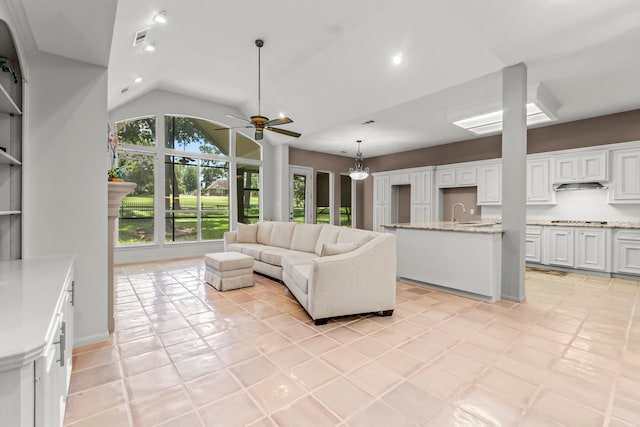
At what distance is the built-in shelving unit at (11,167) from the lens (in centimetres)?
212

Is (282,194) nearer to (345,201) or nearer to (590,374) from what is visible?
(345,201)

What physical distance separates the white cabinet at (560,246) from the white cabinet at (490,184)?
127 centimetres

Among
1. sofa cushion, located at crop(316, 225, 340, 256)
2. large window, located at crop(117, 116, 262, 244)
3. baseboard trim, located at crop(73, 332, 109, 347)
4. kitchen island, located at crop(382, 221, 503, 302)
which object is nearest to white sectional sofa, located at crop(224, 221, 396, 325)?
sofa cushion, located at crop(316, 225, 340, 256)

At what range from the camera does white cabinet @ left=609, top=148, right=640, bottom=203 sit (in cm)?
486

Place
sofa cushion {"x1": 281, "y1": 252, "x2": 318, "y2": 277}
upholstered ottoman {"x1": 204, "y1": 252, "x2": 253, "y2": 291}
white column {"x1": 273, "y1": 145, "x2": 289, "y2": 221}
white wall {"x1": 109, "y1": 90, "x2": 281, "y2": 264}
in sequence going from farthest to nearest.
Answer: white column {"x1": 273, "y1": 145, "x2": 289, "y2": 221}, white wall {"x1": 109, "y1": 90, "x2": 281, "y2": 264}, upholstered ottoman {"x1": 204, "y1": 252, "x2": 253, "y2": 291}, sofa cushion {"x1": 281, "y1": 252, "x2": 318, "y2": 277}

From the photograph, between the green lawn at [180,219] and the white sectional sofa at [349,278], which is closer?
the white sectional sofa at [349,278]

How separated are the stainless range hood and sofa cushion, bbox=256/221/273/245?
5.58m

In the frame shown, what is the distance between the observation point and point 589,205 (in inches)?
217

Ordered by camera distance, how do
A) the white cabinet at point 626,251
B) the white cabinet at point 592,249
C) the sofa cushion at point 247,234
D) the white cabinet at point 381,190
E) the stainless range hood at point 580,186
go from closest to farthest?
the white cabinet at point 626,251 → the white cabinet at point 592,249 → the stainless range hood at point 580,186 → the sofa cushion at point 247,234 → the white cabinet at point 381,190

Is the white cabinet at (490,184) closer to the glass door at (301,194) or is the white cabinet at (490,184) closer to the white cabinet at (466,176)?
the white cabinet at (466,176)

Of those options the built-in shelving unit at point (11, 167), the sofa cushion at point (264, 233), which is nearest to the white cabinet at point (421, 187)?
the sofa cushion at point (264, 233)

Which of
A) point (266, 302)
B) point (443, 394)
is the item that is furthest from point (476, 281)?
point (266, 302)

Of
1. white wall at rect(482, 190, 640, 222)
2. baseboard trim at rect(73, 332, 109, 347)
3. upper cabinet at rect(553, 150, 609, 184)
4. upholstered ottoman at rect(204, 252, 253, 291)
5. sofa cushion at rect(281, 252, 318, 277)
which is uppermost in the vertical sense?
upper cabinet at rect(553, 150, 609, 184)

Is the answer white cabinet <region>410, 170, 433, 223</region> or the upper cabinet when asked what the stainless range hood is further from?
white cabinet <region>410, 170, 433, 223</region>
